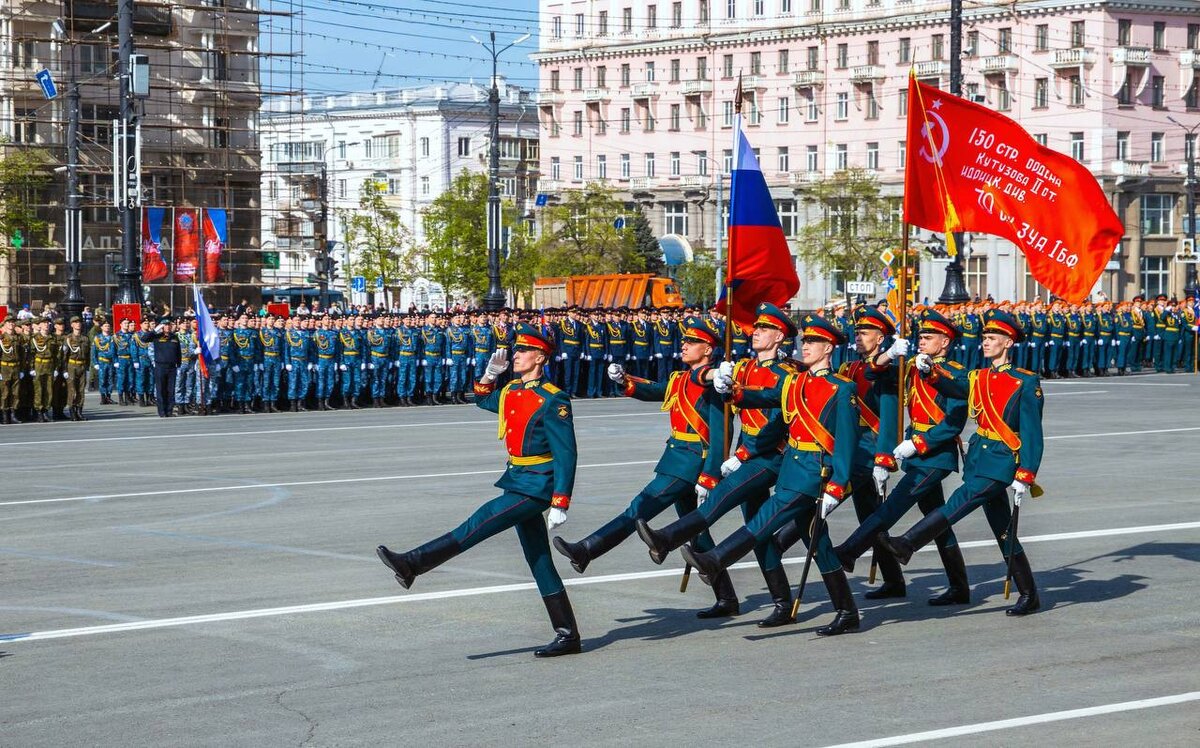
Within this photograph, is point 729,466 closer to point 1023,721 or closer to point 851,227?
point 1023,721

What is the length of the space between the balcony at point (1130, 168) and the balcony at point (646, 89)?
26010 mm

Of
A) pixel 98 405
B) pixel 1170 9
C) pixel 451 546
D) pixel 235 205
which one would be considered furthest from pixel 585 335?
pixel 1170 9

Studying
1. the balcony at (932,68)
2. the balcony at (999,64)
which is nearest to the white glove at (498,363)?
the balcony at (932,68)

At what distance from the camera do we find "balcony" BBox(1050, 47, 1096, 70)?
76.6 m

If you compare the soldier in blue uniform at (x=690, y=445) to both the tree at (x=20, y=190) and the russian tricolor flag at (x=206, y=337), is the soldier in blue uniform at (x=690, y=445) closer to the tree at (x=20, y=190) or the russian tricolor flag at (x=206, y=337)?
the russian tricolor flag at (x=206, y=337)

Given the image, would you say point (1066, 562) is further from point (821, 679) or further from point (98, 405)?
point (98, 405)

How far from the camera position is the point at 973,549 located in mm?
12930

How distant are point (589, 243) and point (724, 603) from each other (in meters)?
69.3

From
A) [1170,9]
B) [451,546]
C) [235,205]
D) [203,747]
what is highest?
[1170,9]

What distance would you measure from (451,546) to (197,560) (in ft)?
13.0

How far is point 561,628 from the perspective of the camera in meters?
9.07

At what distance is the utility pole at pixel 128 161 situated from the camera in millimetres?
30719

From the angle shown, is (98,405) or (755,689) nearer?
(755,689)

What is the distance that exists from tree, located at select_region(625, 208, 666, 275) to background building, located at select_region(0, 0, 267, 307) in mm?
23330
